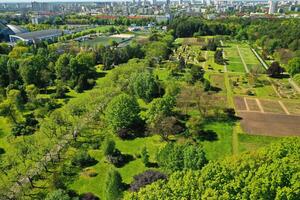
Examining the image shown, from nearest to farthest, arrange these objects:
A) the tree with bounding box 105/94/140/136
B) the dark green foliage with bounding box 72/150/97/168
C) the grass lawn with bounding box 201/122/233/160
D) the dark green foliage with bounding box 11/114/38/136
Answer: the dark green foliage with bounding box 72/150/97/168
the grass lawn with bounding box 201/122/233/160
the tree with bounding box 105/94/140/136
the dark green foliage with bounding box 11/114/38/136

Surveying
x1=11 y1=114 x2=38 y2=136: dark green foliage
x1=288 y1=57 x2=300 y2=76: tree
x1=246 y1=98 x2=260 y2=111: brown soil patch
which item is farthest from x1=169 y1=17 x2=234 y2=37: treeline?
x1=11 y1=114 x2=38 y2=136: dark green foliage

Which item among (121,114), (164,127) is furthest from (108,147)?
(164,127)

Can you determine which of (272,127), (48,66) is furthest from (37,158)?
(48,66)

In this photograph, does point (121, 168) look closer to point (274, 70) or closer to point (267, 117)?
point (267, 117)

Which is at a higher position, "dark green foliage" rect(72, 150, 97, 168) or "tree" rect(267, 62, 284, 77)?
"tree" rect(267, 62, 284, 77)

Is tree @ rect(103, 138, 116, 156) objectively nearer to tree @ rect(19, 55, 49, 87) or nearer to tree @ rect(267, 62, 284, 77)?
tree @ rect(19, 55, 49, 87)

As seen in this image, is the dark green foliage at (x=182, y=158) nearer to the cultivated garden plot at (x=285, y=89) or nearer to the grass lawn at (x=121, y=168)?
the grass lawn at (x=121, y=168)
